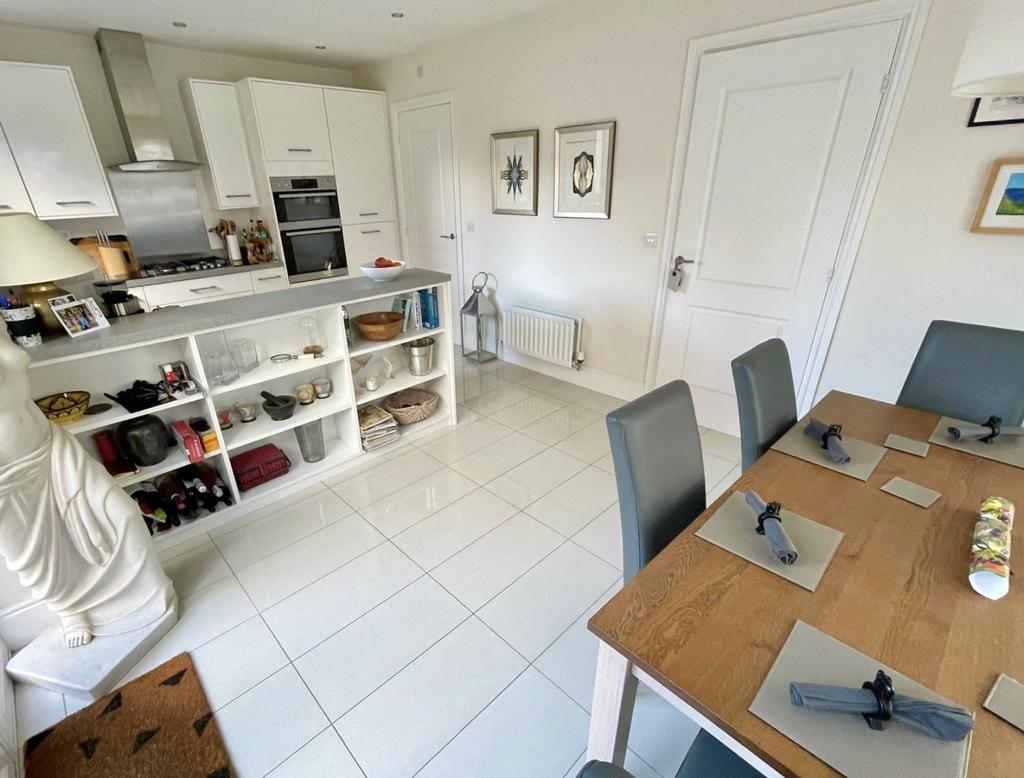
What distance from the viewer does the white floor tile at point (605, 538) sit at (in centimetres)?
200

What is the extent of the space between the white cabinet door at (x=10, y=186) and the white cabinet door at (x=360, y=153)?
207cm

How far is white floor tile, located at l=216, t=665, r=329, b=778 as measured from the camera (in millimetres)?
1308

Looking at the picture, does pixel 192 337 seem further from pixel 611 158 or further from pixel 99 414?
pixel 611 158

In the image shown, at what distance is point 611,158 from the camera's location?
2932 millimetres

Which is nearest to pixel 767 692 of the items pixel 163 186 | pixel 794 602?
pixel 794 602

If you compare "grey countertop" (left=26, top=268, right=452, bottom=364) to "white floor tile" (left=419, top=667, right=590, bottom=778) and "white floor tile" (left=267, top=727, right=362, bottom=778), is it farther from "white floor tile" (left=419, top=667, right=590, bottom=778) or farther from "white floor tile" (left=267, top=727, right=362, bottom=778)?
"white floor tile" (left=419, top=667, right=590, bottom=778)

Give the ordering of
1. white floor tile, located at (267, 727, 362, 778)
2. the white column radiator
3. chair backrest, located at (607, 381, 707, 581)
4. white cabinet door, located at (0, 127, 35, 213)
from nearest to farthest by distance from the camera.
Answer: chair backrest, located at (607, 381, 707, 581)
white floor tile, located at (267, 727, 362, 778)
white cabinet door, located at (0, 127, 35, 213)
the white column radiator

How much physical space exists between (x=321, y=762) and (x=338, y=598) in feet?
1.90

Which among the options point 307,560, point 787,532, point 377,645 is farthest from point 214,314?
point 787,532

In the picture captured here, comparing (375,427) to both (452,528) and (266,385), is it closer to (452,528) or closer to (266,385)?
(266,385)

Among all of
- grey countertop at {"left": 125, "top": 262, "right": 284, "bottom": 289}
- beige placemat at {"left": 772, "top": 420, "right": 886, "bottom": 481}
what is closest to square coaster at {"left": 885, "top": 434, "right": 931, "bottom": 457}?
beige placemat at {"left": 772, "top": 420, "right": 886, "bottom": 481}

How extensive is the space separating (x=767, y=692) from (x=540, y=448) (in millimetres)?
2130

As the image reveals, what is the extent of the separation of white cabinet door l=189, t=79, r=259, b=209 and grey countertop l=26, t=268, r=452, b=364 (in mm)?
2085

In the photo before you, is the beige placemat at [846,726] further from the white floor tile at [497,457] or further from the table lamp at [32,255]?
the table lamp at [32,255]
